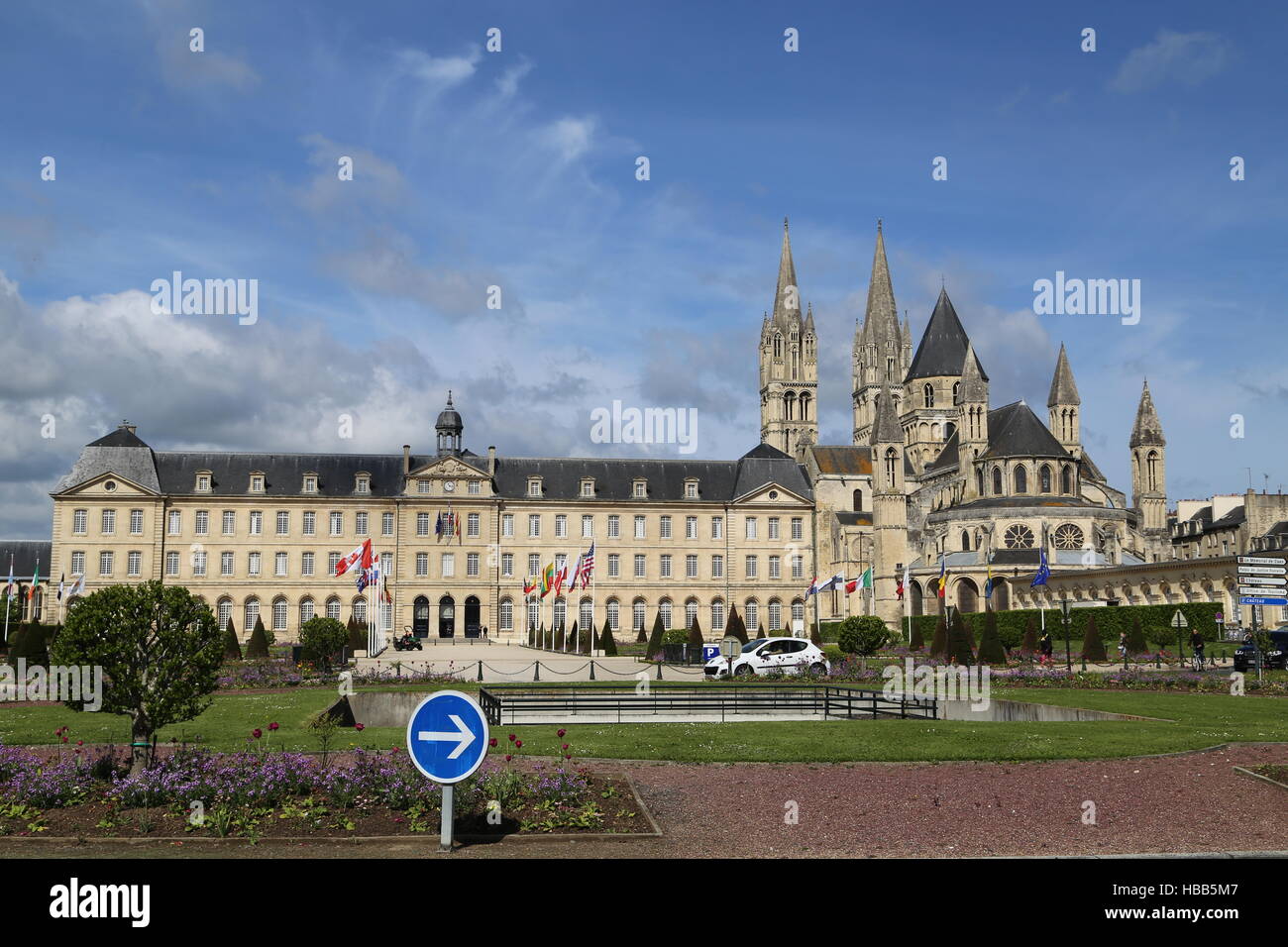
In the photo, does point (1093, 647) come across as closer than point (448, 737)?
No

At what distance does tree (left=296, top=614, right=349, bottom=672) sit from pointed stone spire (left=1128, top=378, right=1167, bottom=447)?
70.6m

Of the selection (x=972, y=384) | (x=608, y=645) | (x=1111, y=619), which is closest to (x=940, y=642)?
(x=1111, y=619)

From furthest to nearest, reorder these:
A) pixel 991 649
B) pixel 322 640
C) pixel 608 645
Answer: pixel 608 645 < pixel 991 649 < pixel 322 640

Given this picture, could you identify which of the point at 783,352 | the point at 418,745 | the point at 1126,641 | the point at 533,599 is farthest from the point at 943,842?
the point at 783,352

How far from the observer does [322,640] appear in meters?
32.5

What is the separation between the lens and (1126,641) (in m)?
40.1

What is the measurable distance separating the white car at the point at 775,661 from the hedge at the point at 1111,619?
1343cm

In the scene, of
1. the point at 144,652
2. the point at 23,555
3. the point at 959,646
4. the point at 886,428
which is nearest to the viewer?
the point at 144,652

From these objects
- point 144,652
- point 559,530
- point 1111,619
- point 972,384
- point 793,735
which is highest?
point 972,384

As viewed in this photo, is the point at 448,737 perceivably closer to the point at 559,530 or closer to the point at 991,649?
the point at 991,649
